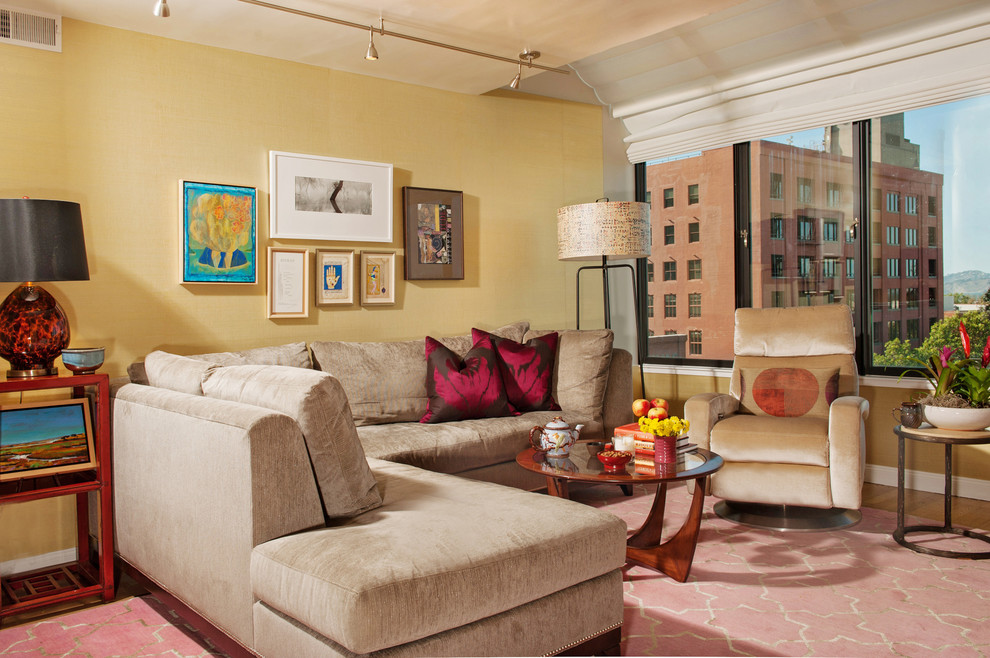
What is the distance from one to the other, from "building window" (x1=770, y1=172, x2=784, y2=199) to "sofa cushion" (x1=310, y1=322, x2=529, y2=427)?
2634 millimetres

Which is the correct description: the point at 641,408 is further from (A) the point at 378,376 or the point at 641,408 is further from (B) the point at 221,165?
(B) the point at 221,165

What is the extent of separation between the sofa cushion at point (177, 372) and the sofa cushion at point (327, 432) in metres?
0.45

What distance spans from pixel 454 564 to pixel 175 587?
1.17m

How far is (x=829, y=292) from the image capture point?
4.74m

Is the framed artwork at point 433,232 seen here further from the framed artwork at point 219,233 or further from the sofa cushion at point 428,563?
the sofa cushion at point 428,563

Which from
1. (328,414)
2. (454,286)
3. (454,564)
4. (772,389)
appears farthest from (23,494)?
(772,389)

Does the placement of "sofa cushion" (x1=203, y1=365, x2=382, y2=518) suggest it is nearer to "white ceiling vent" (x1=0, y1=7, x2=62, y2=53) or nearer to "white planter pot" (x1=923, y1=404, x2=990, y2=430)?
"white ceiling vent" (x1=0, y1=7, x2=62, y2=53)

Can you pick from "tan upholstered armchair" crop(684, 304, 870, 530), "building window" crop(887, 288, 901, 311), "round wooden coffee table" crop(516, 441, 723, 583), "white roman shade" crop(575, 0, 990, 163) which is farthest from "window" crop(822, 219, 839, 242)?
"round wooden coffee table" crop(516, 441, 723, 583)

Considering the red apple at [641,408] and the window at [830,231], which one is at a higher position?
the window at [830,231]

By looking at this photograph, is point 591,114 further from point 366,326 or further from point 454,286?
point 366,326

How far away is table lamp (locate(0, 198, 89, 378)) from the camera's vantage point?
2.75 meters

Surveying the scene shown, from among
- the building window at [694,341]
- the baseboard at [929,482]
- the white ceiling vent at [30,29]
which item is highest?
the white ceiling vent at [30,29]

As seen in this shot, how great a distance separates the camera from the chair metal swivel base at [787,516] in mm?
3535

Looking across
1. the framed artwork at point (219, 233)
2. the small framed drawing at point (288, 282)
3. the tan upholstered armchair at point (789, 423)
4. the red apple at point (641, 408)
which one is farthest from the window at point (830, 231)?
the framed artwork at point (219, 233)
